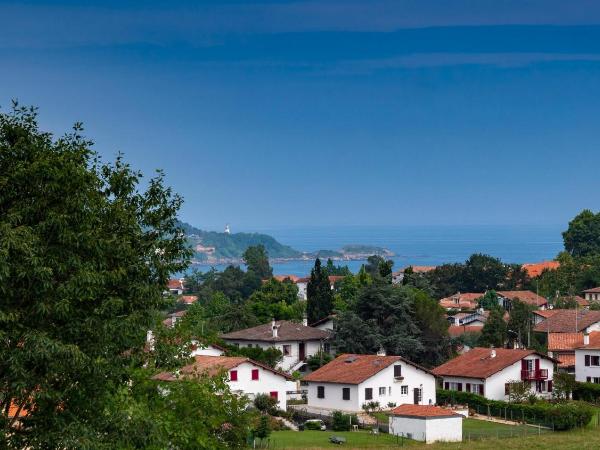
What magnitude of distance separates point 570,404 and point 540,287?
3448 inches

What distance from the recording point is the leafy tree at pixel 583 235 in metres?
173

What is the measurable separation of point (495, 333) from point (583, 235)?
90.8 metres

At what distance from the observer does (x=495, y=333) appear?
88.4 meters

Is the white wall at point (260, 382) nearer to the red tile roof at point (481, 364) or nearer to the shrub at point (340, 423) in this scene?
the shrub at point (340, 423)

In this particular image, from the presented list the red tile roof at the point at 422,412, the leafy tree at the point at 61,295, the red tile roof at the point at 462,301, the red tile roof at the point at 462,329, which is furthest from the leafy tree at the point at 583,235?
the leafy tree at the point at 61,295

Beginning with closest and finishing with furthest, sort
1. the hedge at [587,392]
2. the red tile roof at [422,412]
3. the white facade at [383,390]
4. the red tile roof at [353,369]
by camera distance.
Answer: the red tile roof at [422,412] < the white facade at [383,390] < the red tile roof at [353,369] < the hedge at [587,392]

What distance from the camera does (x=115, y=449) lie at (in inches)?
901

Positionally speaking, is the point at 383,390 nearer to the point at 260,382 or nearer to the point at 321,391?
the point at 321,391

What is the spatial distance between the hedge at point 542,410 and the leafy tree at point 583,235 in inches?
4313

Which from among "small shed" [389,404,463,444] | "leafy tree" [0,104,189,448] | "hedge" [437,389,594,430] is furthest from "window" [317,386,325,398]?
"leafy tree" [0,104,189,448]

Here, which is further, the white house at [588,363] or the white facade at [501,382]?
the white house at [588,363]

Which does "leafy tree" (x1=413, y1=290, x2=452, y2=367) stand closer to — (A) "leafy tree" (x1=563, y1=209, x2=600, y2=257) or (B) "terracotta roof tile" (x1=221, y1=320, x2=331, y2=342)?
(B) "terracotta roof tile" (x1=221, y1=320, x2=331, y2=342)

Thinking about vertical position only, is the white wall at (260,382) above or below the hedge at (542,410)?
above

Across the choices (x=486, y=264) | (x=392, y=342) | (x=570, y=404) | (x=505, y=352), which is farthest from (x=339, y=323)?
(x=486, y=264)
